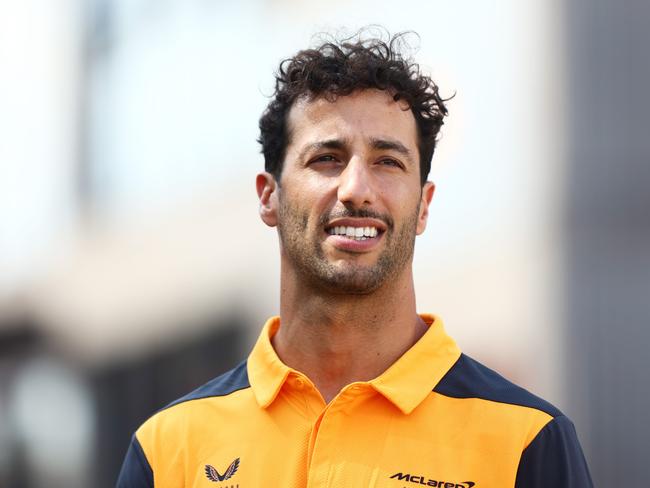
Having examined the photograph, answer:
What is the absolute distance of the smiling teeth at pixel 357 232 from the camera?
1872 millimetres

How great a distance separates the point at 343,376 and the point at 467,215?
190 cm

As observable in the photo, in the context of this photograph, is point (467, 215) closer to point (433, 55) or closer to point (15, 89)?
point (433, 55)

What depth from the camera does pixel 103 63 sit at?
4.18 metres

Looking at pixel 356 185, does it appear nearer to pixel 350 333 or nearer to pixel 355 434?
pixel 350 333

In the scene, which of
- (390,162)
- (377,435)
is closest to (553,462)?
(377,435)

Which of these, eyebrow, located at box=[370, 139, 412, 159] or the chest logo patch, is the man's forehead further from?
the chest logo patch

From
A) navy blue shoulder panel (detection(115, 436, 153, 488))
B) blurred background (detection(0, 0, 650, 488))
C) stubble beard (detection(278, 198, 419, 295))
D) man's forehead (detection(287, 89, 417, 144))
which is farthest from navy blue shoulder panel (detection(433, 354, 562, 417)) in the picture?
blurred background (detection(0, 0, 650, 488))

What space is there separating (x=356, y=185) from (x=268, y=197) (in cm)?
35

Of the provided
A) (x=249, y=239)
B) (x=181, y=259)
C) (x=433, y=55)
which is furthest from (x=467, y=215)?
(x=181, y=259)

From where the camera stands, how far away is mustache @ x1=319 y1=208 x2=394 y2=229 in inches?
73.7

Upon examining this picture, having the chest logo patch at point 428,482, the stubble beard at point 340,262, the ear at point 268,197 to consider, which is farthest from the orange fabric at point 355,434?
the ear at point 268,197

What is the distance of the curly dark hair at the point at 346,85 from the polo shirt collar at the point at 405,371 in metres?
0.37

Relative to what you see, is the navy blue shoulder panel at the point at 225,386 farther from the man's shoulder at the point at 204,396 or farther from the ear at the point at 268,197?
the ear at the point at 268,197

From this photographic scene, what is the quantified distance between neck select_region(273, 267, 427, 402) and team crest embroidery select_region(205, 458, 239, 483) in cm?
23
